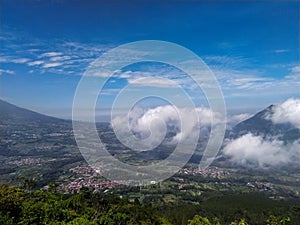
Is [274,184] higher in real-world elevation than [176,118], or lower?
lower

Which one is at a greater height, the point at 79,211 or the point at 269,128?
the point at 269,128

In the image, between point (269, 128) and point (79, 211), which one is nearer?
point (79, 211)

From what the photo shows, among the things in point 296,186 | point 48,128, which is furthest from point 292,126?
point 48,128

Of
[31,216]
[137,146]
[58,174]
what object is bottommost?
[58,174]

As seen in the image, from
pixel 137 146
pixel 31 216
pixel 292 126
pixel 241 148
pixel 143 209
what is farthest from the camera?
pixel 292 126

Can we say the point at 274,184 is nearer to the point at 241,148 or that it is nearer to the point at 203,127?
the point at 241,148

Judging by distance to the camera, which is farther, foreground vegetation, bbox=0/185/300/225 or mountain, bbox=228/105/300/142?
mountain, bbox=228/105/300/142

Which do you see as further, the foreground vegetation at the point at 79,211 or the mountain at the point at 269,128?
the mountain at the point at 269,128

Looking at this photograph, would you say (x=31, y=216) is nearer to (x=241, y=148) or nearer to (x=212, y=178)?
(x=212, y=178)

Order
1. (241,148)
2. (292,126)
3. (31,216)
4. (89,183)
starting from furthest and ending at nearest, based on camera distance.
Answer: (292,126)
(241,148)
(89,183)
(31,216)

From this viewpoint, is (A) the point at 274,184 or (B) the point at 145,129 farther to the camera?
(A) the point at 274,184

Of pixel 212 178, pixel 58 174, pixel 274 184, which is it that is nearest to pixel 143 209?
pixel 58 174
